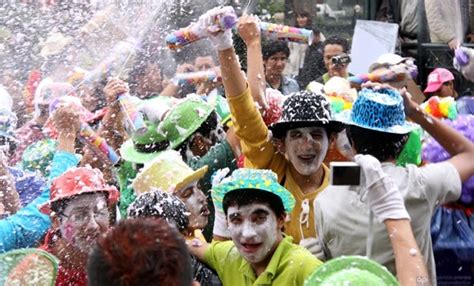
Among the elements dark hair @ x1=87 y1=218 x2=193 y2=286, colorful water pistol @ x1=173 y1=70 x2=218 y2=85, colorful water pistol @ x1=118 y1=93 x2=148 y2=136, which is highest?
dark hair @ x1=87 y1=218 x2=193 y2=286

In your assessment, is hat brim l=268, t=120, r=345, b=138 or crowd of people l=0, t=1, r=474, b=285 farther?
hat brim l=268, t=120, r=345, b=138

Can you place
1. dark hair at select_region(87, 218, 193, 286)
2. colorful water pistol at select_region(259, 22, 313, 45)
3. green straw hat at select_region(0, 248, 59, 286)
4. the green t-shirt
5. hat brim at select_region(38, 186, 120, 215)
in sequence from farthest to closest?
colorful water pistol at select_region(259, 22, 313, 45), hat brim at select_region(38, 186, 120, 215), the green t-shirt, green straw hat at select_region(0, 248, 59, 286), dark hair at select_region(87, 218, 193, 286)

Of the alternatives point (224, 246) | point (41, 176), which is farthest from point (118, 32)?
point (224, 246)

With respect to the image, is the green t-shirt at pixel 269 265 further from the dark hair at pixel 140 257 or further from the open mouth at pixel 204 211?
the dark hair at pixel 140 257

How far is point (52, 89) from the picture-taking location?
22.3 ft

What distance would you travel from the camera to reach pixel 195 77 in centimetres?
738

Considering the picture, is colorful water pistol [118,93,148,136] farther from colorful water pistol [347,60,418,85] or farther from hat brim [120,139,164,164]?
colorful water pistol [347,60,418,85]

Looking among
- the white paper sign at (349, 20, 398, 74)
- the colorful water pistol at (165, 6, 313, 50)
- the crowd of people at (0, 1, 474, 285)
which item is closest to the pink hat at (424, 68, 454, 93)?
the white paper sign at (349, 20, 398, 74)

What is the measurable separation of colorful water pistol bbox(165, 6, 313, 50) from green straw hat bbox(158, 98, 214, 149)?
32 cm

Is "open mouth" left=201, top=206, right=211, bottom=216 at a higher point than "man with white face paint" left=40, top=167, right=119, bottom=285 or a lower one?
lower

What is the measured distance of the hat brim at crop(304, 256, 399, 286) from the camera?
334 cm

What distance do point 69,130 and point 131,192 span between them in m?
0.47

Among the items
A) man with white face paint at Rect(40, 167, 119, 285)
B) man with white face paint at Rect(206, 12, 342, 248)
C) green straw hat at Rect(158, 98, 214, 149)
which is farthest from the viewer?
green straw hat at Rect(158, 98, 214, 149)

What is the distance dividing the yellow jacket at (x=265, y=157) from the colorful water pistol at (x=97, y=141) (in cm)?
119
